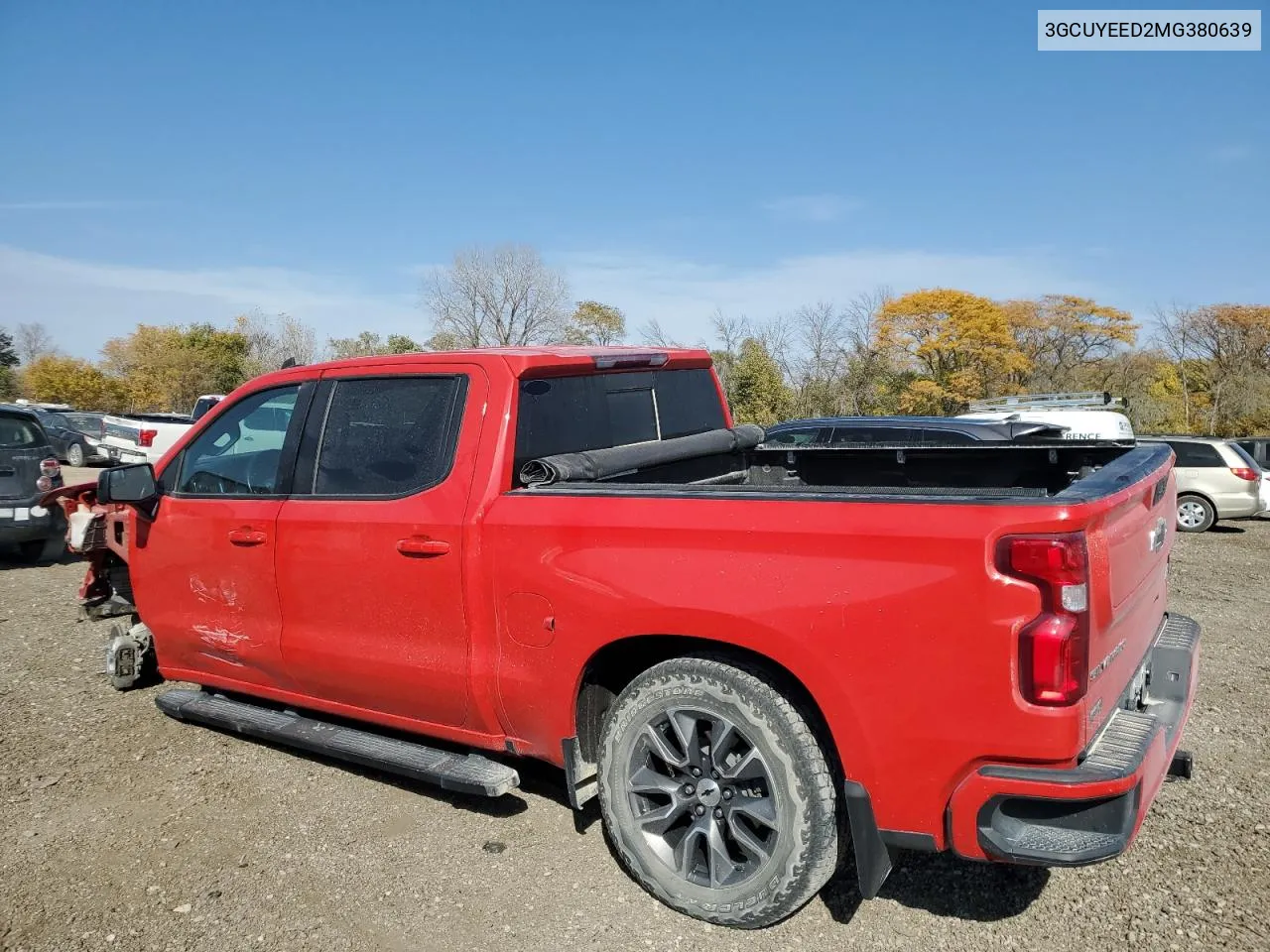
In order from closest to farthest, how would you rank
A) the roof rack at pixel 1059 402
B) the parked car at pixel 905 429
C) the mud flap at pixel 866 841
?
the mud flap at pixel 866 841 → the parked car at pixel 905 429 → the roof rack at pixel 1059 402

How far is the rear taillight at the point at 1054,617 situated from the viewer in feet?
7.66

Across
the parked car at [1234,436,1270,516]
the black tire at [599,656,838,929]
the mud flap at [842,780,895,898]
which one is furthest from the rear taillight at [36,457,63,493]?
the parked car at [1234,436,1270,516]

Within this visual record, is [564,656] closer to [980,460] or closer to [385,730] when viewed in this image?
[385,730]

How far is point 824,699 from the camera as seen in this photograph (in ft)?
8.73

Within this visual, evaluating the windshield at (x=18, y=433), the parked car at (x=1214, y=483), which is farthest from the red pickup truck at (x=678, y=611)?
the parked car at (x=1214, y=483)

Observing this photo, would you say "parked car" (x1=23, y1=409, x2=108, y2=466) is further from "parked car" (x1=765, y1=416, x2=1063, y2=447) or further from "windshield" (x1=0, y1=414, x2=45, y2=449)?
"parked car" (x1=765, y1=416, x2=1063, y2=447)

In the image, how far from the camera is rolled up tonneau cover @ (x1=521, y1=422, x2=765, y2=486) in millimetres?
3418

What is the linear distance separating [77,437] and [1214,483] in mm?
27553

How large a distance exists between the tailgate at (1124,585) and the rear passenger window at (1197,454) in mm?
11969

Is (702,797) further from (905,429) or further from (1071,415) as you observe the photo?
(1071,415)

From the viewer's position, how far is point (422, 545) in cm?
345

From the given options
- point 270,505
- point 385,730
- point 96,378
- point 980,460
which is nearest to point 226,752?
point 385,730

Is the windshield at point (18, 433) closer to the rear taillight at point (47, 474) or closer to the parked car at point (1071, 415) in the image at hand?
the rear taillight at point (47, 474)

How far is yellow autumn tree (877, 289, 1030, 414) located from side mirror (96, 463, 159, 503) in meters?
37.6
